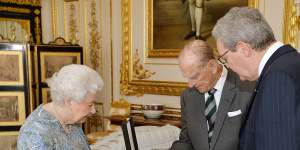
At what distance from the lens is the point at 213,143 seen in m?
1.81

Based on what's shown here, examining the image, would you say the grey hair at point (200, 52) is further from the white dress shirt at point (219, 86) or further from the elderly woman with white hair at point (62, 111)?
the elderly woman with white hair at point (62, 111)

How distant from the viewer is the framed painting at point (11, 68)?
4.38 metres

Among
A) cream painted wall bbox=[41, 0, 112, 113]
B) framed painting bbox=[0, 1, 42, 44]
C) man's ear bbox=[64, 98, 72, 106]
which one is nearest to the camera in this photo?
man's ear bbox=[64, 98, 72, 106]

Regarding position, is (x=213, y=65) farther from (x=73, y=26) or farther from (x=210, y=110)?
(x=73, y=26)

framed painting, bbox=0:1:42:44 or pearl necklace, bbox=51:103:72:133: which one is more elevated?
framed painting, bbox=0:1:42:44

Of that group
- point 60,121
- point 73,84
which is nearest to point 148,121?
point 60,121

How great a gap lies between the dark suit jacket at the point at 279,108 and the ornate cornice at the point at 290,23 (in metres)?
2.43

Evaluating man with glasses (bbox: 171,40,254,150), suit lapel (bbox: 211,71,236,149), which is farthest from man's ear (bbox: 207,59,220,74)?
suit lapel (bbox: 211,71,236,149)

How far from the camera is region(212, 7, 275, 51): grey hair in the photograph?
1.27 meters

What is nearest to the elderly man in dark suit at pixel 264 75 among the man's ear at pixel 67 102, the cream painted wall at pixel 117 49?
the man's ear at pixel 67 102

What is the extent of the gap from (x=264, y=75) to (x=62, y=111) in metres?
1.00

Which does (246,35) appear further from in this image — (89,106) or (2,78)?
(2,78)

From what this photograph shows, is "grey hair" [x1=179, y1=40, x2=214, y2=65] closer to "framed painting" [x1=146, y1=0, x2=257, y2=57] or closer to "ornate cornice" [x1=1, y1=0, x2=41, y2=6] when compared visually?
"framed painting" [x1=146, y1=0, x2=257, y2=57]

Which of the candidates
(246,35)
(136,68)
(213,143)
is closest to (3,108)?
(136,68)
